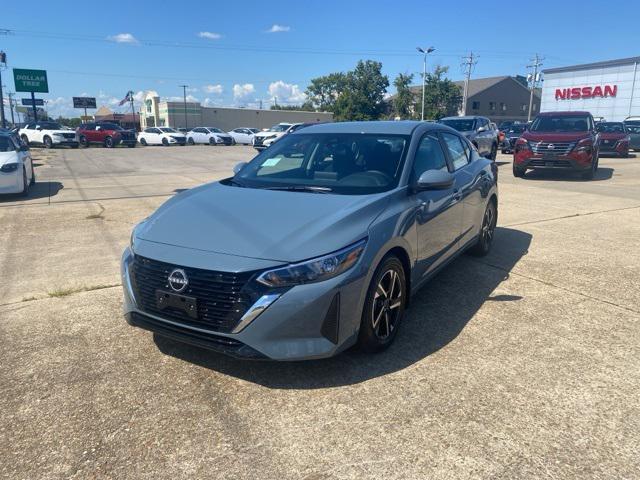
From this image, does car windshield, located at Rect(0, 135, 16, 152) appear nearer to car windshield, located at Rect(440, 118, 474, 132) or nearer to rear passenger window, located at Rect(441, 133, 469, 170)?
rear passenger window, located at Rect(441, 133, 469, 170)

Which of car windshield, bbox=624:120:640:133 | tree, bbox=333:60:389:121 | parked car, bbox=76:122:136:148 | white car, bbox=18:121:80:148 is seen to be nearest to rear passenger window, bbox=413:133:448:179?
car windshield, bbox=624:120:640:133

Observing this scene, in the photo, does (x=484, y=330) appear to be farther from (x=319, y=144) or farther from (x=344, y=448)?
(x=319, y=144)

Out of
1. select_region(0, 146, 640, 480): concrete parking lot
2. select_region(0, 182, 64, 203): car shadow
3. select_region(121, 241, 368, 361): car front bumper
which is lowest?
select_region(0, 146, 640, 480): concrete parking lot

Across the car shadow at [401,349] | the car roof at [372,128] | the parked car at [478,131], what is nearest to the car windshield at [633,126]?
the parked car at [478,131]

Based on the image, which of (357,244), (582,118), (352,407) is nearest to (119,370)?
(352,407)

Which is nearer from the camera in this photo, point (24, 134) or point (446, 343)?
point (446, 343)

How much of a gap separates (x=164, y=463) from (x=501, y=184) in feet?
40.2

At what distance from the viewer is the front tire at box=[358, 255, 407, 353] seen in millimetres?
3199

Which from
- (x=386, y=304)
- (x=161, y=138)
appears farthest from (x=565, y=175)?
(x=161, y=138)

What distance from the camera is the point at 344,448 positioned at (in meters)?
2.51

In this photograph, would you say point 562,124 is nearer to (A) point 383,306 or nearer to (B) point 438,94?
(A) point 383,306

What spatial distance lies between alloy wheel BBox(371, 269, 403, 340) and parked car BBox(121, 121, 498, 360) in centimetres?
1

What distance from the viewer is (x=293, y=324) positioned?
2.83 m

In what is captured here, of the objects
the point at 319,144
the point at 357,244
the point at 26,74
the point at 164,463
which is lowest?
the point at 164,463
